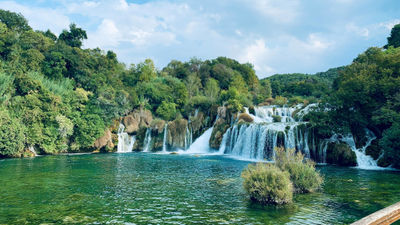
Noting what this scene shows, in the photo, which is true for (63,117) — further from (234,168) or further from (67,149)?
(234,168)

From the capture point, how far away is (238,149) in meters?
32.6

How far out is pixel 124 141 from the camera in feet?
141

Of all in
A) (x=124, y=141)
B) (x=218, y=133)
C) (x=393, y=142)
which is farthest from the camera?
(x=124, y=141)

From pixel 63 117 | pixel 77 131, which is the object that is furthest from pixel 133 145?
pixel 63 117

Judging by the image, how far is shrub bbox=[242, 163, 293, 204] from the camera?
1205 centimetres

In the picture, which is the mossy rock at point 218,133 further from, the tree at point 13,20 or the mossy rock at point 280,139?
the tree at point 13,20

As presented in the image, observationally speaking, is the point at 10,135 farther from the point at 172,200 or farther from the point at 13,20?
the point at 13,20

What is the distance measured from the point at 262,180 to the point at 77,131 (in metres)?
33.5

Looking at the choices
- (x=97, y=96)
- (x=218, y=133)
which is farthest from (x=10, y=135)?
(x=218, y=133)

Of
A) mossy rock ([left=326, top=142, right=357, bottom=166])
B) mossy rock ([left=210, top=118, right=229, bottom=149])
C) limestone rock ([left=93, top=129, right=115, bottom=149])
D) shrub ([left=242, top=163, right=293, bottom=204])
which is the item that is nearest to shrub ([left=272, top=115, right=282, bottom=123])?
mossy rock ([left=210, top=118, right=229, bottom=149])

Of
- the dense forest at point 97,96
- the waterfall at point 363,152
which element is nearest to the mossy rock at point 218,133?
the dense forest at point 97,96

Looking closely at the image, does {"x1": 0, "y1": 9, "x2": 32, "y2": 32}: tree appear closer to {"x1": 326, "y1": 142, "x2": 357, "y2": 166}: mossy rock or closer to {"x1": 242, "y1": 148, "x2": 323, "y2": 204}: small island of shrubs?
{"x1": 242, "y1": 148, "x2": 323, "y2": 204}: small island of shrubs

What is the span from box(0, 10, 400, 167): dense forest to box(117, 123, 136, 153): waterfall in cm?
220

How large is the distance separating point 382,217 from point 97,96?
4334cm
